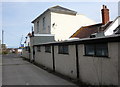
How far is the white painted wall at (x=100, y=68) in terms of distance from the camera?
5.61 m

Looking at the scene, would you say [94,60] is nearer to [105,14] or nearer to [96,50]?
[96,50]

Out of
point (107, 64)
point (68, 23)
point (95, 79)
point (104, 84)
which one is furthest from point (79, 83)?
point (68, 23)

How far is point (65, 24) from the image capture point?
22828 mm

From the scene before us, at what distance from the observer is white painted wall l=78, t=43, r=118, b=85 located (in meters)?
5.61

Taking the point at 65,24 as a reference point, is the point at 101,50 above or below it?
below

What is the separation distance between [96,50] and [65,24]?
1642 cm

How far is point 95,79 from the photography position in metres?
6.76

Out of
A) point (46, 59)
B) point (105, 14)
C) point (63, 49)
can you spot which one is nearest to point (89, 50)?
point (63, 49)

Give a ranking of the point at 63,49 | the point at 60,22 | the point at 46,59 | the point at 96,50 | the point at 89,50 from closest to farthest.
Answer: the point at 96,50 → the point at 89,50 → the point at 63,49 → the point at 46,59 → the point at 60,22

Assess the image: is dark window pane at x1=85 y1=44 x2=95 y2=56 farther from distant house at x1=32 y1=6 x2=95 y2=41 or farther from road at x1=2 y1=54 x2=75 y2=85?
distant house at x1=32 y1=6 x2=95 y2=41

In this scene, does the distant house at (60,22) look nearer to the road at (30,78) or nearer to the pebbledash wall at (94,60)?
the road at (30,78)

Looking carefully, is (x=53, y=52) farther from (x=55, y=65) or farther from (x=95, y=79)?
(x=95, y=79)

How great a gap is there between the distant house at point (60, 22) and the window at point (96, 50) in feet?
46.6

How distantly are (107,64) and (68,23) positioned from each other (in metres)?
17.6
